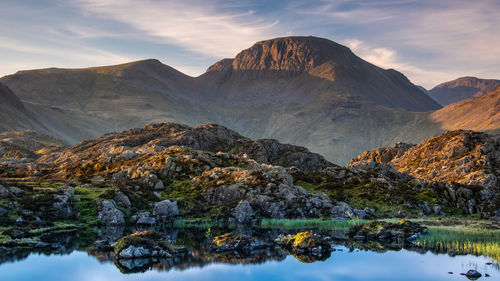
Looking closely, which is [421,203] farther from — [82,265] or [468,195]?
[82,265]

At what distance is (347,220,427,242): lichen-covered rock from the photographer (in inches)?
2896

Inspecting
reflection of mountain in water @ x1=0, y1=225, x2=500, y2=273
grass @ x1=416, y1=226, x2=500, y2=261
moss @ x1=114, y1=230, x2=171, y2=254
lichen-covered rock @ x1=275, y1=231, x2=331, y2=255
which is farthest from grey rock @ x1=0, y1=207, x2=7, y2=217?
grass @ x1=416, y1=226, x2=500, y2=261

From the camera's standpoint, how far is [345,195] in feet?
410

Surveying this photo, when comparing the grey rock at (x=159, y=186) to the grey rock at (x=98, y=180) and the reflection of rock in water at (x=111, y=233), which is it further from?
the reflection of rock in water at (x=111, y=233)

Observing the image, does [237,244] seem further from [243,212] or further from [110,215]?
[110,215]

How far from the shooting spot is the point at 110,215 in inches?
3777

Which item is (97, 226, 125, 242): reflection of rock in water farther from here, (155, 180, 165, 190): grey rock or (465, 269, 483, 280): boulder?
(465, 269, 483, 280): boulder

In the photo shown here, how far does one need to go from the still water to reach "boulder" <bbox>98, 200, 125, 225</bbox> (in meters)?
32.4

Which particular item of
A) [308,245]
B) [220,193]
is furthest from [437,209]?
[308,245]

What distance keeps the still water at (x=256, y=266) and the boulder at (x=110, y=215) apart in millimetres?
32361

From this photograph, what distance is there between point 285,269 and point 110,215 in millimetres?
54275

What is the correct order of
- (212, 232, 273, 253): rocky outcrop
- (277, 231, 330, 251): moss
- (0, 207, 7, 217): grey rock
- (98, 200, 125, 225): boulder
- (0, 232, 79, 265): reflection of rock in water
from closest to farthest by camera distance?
(0, 232, 79, 265): reflection of rock in water → (277, 231, 330, 251): moss → (212, 232, 273, 253): rocky outcrop → (0, 207, 7, 217): grey rock → (98, 200, 125, 225): boulder

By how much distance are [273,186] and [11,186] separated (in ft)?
197

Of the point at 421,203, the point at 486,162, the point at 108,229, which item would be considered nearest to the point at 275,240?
the point at 108,229
